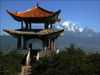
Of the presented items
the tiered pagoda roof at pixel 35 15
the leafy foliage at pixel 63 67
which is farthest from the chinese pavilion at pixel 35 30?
the leafy foliage at pixel 63 67

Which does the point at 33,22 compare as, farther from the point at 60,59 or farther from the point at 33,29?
the point at 60,59

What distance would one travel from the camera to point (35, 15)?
2206 cm

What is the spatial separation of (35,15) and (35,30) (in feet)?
7.19

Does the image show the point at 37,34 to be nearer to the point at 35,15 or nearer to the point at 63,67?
the point at 35,15

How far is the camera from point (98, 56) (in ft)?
49.9

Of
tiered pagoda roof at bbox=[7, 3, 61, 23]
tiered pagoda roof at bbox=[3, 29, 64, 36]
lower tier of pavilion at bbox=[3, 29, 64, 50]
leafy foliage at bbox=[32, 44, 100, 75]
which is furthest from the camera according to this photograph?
tiered pagoda roof at bbox=[7, 3, 61, 23]

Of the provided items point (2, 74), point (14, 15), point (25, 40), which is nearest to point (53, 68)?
point (2, 74)

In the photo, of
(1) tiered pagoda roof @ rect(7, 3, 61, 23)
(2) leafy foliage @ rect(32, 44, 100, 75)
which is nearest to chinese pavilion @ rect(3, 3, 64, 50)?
(1) tiered pagoda roof @ rect(7, 3, 61, 23)

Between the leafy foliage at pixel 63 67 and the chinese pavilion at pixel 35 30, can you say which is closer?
the leafy foliage at pixel 63 67

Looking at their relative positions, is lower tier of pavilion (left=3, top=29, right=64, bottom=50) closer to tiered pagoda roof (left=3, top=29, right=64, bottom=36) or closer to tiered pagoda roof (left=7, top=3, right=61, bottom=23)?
tiered pagoda roof (left=3, top=29, right=64, bottom=36)

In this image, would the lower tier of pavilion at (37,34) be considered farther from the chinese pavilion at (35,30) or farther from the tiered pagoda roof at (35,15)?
the tiered pagoda roof at (35,15)

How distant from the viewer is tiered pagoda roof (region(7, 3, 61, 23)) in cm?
2150

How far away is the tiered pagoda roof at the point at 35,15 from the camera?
21.5 m

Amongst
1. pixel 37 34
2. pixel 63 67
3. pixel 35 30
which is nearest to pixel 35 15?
pixel 35 30
